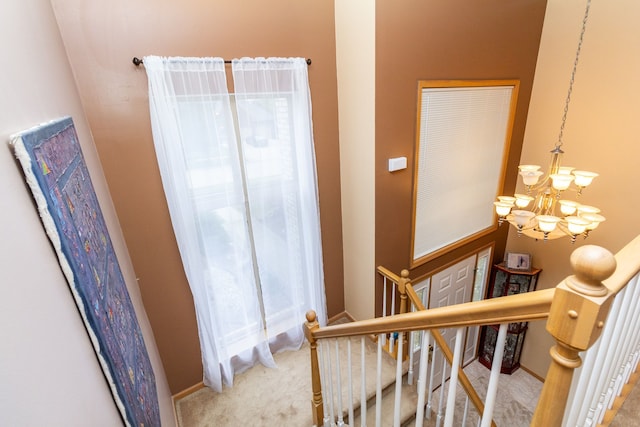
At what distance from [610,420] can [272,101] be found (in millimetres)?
2511

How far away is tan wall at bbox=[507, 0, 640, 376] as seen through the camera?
286 cm

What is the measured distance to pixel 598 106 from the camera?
10.1 ft

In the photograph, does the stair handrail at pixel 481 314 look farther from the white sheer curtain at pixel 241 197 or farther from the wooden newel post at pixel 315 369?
the white sheer curtain at pixel 241 197

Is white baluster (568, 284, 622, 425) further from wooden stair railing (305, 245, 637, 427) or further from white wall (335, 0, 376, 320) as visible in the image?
white wall (335, 0, 376, 320)

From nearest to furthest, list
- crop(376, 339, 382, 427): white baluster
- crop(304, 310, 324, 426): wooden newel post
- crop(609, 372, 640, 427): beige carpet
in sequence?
crop(609, 372, 640, 427): beige carpet
crop(376, 339, 382, 427): white baluster
crop(304, 310, 324, 426): wooden newel post

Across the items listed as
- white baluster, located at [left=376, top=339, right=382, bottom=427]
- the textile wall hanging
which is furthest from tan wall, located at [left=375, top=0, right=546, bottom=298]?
the textile wall hanging

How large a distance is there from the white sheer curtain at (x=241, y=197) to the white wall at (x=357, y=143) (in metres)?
0.42

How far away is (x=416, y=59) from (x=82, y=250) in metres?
2.66

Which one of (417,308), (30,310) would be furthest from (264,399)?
(30,310)

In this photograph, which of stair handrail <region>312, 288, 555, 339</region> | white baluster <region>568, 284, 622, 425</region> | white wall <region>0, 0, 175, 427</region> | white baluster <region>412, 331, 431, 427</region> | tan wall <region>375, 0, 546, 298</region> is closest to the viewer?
white wall <region>0, 0, 175, 427</region>

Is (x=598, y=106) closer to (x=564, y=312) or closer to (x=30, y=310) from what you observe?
(x=564, y=312)

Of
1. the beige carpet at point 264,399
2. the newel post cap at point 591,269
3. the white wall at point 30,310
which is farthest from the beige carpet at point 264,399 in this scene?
the newel post cap at point 591,269

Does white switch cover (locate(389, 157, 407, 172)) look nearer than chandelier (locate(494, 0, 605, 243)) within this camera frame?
No

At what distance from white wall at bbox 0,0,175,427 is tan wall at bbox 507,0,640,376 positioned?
435 cm
